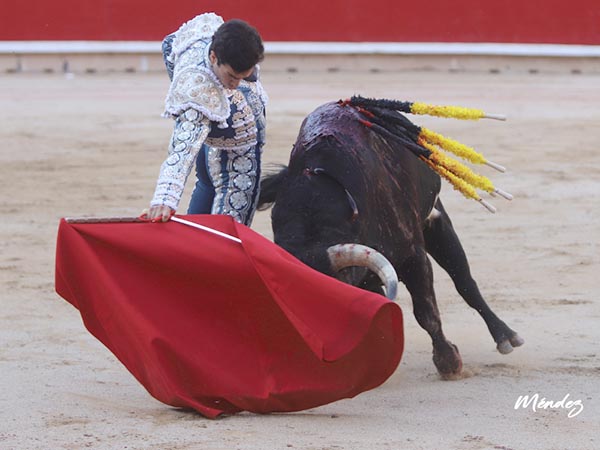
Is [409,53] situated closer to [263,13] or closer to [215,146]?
[263,13]

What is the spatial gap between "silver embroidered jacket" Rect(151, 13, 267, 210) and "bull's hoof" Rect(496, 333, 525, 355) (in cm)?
94

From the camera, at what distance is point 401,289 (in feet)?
14.4

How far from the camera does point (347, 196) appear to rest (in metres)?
3.04

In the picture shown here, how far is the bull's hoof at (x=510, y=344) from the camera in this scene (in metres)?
3.50

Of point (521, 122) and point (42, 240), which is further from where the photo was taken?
point (521, 122)

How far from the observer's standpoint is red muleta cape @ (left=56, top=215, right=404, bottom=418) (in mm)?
2697

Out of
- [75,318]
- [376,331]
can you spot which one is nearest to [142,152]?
[75,318]

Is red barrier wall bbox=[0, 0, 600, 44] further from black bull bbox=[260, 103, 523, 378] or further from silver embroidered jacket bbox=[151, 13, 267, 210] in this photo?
silver embroidered jacket bbox=[151, 13, 267, 210]

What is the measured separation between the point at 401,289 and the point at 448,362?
113 cm

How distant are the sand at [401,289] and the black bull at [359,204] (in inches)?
9.0

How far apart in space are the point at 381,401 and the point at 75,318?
134 cm

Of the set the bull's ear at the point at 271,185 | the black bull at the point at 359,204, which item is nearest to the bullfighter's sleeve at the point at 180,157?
the black bull at the point at 359,204

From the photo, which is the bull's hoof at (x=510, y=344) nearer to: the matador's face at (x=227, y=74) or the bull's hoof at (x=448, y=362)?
the bull's hoof at (x=448, y=362)

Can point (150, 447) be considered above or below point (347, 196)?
below
